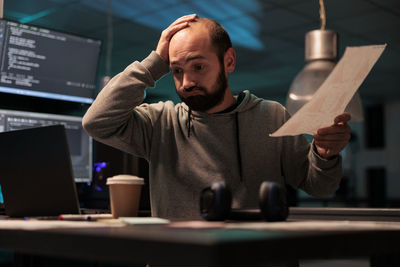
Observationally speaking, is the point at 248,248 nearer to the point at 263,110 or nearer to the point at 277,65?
the point at 263,110

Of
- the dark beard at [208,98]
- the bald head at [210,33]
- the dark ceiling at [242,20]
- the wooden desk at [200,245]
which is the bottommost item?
the wooden desk at [200,245]

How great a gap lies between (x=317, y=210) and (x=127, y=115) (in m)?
1.01

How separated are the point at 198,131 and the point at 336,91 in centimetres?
49

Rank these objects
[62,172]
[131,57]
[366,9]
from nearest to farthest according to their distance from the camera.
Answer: [62,172]
[366,9]
[131,57]

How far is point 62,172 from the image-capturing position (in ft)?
3.82

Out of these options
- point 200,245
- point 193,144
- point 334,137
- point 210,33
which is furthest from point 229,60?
point 200,245

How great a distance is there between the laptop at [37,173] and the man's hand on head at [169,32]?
35 centimetres

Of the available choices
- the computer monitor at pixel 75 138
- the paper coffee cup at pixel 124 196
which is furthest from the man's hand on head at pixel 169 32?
the computer monitor at pixel 75 138

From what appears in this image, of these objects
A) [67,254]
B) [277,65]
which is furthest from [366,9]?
[67,254]

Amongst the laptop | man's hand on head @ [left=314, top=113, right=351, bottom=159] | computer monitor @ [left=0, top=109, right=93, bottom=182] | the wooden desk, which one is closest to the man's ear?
man's hand on head @ [left=314, top=113, right=351, bottom=159]

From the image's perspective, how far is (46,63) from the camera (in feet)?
7.36

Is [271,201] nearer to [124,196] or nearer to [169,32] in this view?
[124,196]

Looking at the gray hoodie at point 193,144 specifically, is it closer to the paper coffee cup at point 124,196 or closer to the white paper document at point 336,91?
the paper coffee cup at point 124,196

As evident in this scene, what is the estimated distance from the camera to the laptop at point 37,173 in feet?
3.76
